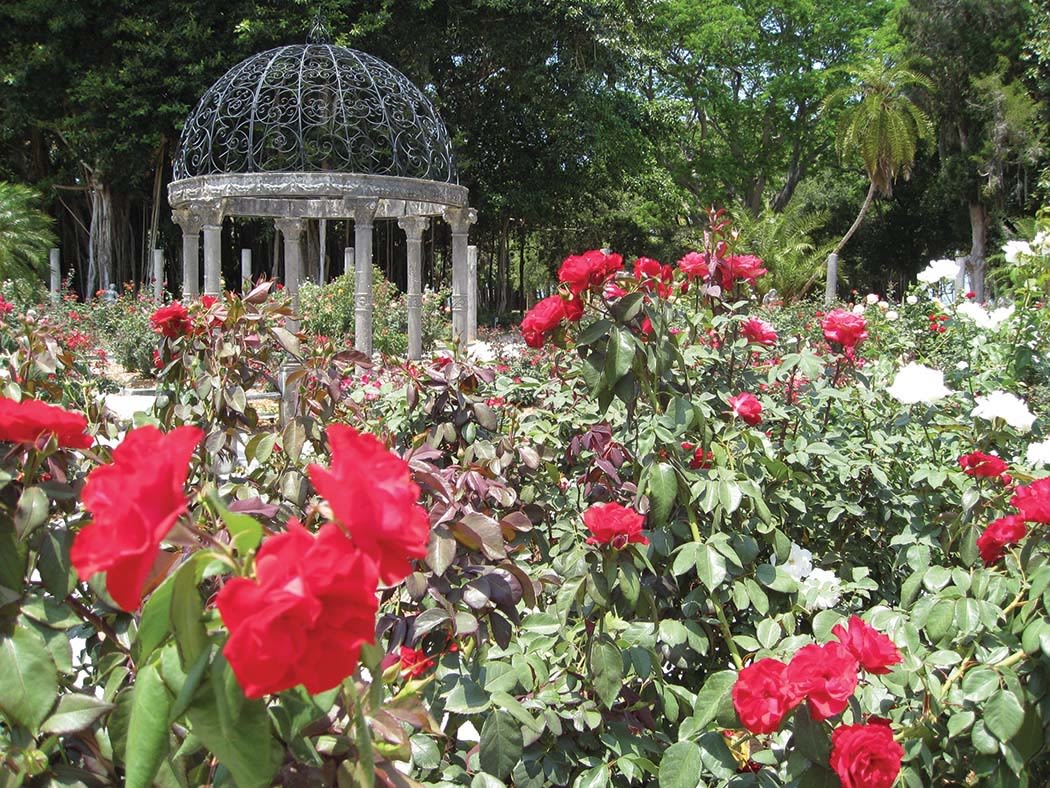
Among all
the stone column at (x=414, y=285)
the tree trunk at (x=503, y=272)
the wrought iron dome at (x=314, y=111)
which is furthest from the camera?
the tree trunk at (x=503, y=272)

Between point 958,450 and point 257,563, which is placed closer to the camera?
point 257,563

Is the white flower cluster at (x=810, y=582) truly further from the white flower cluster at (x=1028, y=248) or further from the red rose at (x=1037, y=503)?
the white flower cluster at (x=1028, y=248)

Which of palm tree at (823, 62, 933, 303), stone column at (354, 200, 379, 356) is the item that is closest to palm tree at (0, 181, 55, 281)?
stone column at (354, 200, 379, 356)

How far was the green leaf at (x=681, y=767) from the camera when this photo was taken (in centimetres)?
146

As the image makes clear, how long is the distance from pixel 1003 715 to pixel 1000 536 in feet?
1.06

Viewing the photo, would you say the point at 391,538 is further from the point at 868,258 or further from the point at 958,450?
the point at 868,258

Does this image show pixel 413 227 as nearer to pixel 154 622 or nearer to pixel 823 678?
pixel 823 678

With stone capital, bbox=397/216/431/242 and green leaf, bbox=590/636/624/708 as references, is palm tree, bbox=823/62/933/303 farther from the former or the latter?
green leaf, bbox=590/636/624/708

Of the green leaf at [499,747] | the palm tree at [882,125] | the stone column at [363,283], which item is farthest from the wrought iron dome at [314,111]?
the palm tree at [882,125]

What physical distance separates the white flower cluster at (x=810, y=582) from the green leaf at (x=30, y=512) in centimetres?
141

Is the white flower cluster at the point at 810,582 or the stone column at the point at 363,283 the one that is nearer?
the white flower cluster at the point at 810,582

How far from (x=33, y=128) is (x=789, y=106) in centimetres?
2266

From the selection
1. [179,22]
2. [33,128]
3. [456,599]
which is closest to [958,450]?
[456,599]

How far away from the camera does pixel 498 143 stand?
23.1m
